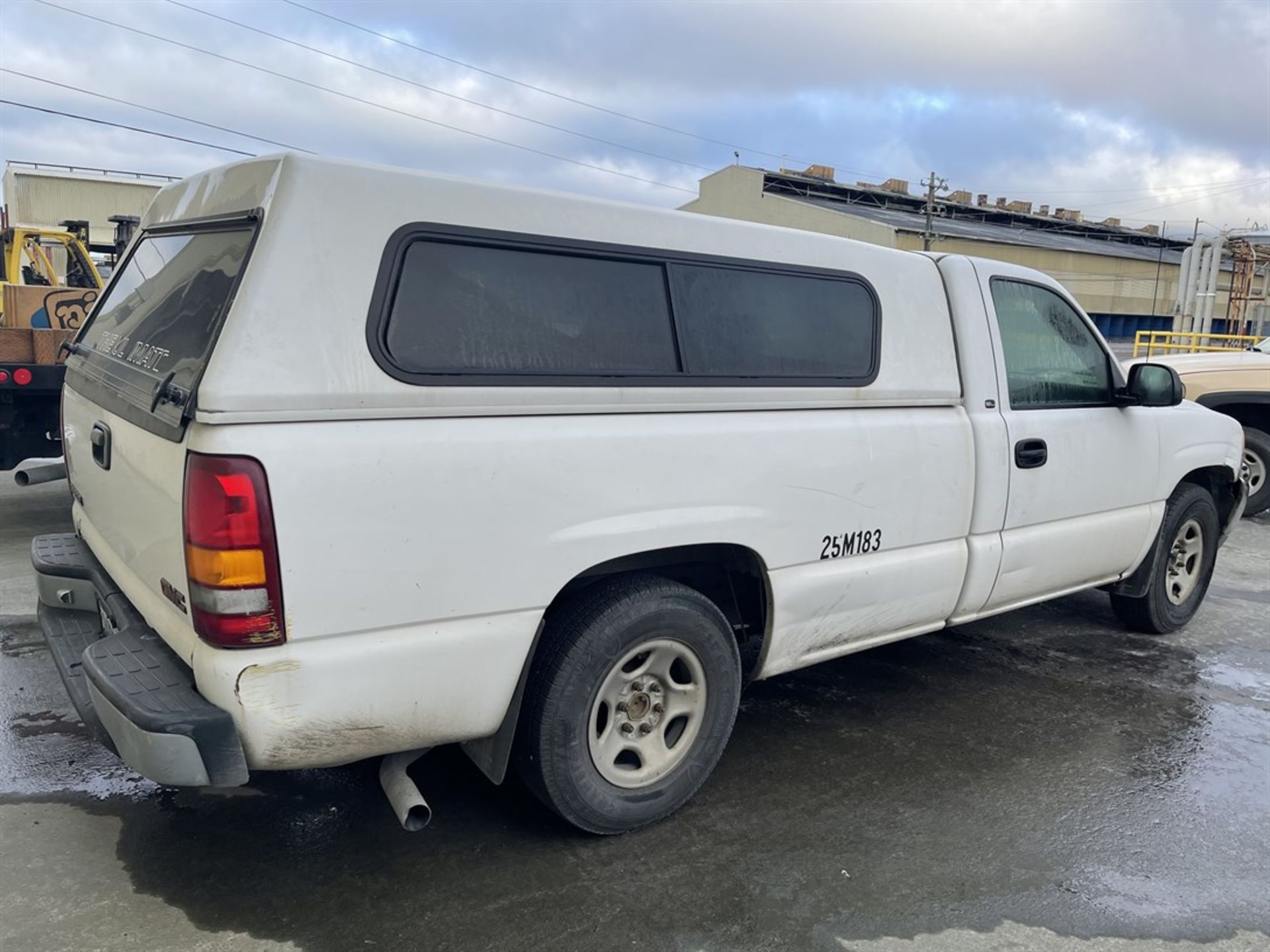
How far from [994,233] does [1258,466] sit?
44.4 metres

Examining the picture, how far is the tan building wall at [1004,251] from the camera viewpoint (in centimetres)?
4178

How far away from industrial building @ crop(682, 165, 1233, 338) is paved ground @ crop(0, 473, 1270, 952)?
39.0 metres

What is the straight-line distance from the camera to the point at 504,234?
276 centimetres

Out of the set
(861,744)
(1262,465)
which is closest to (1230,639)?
(861,744)

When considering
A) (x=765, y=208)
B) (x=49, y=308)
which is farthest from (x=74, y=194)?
(x=49, y=308)

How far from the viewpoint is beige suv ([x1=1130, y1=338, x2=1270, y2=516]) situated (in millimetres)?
8688

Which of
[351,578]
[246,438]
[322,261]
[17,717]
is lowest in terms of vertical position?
[17,717]

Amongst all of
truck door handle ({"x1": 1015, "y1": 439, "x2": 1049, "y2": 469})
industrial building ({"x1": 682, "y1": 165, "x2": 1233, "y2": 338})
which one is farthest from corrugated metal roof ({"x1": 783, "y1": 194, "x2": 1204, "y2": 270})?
truck door handle ({"x1": 1015, "y1": 439, "x2": 1049, "y2": 469})

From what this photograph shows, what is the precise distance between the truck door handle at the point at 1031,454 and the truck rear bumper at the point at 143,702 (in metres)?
3.24

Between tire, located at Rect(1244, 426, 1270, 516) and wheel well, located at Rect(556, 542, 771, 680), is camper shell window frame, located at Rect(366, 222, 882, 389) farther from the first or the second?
tire, located at Rect(1244, 426, 1270, 516)

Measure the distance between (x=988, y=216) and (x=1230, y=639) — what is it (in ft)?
186

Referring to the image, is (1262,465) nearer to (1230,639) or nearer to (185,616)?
(1230,639)

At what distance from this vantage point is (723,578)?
3564 millimetres

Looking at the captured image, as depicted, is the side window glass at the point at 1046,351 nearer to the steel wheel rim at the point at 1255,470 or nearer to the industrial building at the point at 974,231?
the steel wheel rim at the point at 1255,470
